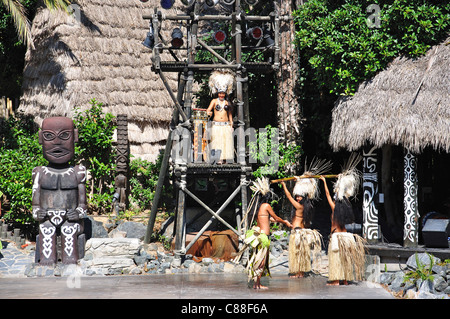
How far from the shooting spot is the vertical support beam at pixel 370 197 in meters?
12.0

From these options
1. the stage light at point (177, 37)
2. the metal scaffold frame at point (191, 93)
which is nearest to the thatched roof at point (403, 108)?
the metal scaffold frame at point (191, 93)

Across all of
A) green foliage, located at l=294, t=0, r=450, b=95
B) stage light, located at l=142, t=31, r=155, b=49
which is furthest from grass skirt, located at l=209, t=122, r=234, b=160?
green foliage, located at l=294, t=0, r=450, b=95

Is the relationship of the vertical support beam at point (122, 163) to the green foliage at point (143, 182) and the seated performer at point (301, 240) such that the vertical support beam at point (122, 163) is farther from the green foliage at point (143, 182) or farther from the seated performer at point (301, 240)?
the seated performer at point (301, 240)

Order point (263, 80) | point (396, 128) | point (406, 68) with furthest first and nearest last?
point (263, 80) → point (406, 68) → point (396, 128)

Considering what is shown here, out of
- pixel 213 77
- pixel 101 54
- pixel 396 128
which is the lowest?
pixel 396 128

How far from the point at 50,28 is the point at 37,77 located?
54.1 inches

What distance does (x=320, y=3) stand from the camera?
43.3ft

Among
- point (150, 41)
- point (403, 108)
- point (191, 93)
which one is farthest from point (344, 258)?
point (150, 41)

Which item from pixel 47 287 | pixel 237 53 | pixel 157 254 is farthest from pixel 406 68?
pixel 47 287

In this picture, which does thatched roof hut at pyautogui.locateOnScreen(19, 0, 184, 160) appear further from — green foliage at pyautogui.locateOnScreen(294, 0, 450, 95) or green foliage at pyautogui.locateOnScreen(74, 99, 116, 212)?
green foliage at pyautogui.locateOnScreen(294, 0, 450, 95)

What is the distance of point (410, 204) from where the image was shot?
11664mm

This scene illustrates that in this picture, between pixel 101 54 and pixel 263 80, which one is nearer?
pixel 263 80

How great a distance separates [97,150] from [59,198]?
423 centimetres

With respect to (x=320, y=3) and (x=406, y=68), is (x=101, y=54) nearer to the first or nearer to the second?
(x=320, y=3)
